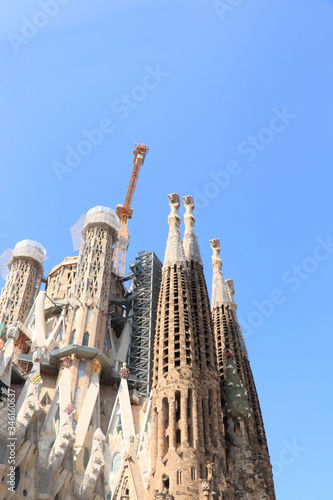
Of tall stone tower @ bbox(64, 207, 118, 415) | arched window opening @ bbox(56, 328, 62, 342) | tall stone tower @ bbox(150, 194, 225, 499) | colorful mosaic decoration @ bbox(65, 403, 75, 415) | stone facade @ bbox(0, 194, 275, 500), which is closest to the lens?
tall stone tower @ bbox(150, 194, 225, 499)

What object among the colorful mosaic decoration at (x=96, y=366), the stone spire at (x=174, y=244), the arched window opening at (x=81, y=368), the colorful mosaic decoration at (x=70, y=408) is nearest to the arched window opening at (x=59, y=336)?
the arched window opening at (x=81, y=368)

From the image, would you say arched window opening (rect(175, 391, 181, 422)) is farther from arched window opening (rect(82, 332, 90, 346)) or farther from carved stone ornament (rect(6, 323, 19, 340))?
carved stone ornament (rect(6, 323, 19, 340))

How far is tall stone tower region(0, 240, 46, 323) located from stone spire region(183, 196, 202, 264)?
1446 cm

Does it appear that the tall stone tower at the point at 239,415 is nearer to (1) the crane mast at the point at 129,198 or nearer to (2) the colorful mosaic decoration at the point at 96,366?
(2) the colorful mosaic decoration at the point at 96,366

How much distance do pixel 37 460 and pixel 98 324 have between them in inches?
491

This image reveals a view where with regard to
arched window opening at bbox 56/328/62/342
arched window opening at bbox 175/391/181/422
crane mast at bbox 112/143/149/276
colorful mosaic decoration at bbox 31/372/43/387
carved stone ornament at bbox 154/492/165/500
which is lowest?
carved stone ornament at bbox 154/492/165/500

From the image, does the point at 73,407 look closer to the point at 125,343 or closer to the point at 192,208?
the point at 125,343

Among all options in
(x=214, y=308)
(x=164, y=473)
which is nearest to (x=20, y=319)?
(x=214, y=308)

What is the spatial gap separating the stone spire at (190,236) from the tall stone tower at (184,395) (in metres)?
3.52

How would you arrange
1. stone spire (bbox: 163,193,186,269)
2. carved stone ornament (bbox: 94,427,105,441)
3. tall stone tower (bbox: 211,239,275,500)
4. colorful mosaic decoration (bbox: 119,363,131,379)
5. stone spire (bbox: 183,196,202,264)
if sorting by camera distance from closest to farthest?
1. tall stone tower (bbox: 211,239,275,500)
2. carved stone ornament (bbox: 94,427,105,441)
3. colorful mosaic decoration (bbox: 119,363,131,379)
4. stone spire (bbox: 163,193,186,269)
5. stone spire (bbox: 183,196,202,264)

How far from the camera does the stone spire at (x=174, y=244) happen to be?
125 feet

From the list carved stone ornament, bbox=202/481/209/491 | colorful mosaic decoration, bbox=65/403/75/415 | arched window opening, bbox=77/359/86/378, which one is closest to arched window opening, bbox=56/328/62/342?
arched window opening, bbox=77/359/86/378

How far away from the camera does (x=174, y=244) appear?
39438mm

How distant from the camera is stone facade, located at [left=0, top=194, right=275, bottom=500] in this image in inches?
1065
